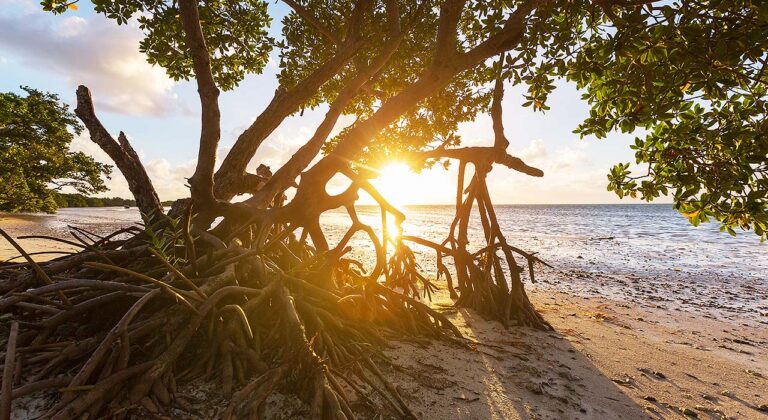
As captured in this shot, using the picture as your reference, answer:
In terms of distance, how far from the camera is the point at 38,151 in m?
20.6

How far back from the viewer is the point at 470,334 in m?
4.68

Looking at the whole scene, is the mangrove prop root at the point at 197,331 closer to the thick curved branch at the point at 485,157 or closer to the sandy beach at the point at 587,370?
the sandy beach at the point at 587,370

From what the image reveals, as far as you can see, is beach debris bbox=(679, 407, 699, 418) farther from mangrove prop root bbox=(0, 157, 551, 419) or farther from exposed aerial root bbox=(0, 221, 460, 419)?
exposed aerial root bbox=(0, 221, 460, 419)

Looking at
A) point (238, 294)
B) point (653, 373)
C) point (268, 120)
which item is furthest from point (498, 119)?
point (238, 294)

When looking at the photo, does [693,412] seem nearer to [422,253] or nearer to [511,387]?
[511,387]

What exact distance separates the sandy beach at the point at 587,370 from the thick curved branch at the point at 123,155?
2.51 m

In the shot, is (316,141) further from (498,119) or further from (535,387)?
(535,387)

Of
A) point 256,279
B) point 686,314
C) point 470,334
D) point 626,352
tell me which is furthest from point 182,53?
point 686,314

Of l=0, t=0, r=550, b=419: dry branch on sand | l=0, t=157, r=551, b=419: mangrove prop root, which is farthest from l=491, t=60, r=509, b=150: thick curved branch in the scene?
l=0, t=157, r=551, b=419: mangrove prop root

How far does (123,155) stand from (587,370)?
5.77 m

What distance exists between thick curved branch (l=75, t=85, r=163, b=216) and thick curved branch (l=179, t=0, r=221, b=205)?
0.53 m

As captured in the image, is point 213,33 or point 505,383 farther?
point 213,33

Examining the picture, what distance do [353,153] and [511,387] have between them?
10.5ft

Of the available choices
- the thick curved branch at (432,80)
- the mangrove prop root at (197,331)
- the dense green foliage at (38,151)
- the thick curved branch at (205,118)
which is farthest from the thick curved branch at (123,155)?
the dense green foliage at (38,151)
